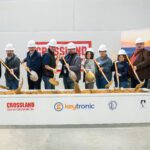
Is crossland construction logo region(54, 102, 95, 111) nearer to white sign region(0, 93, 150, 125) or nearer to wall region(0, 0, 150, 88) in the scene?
white sign region(0, 93, 150, 125)

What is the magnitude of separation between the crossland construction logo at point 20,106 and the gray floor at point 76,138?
0.27 m

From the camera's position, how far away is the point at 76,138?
4020 mm

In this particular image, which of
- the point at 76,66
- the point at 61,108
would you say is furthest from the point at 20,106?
the point at 76,66

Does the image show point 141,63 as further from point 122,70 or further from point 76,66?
point 76,66

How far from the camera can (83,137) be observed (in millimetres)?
4078

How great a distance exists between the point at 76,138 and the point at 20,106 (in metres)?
1.02

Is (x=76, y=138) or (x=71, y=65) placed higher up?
(x=71, y=65)

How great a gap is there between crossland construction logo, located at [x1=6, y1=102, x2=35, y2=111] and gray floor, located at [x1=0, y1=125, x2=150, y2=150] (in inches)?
10.5

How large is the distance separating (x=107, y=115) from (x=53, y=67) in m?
1.94

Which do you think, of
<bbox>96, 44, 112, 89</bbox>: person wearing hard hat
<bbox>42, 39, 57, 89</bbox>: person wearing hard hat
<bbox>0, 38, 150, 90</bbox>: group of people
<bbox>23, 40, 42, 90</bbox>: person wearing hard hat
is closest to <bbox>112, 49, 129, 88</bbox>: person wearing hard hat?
<bbox>0, 38, 150, 90</bbox>: group of people

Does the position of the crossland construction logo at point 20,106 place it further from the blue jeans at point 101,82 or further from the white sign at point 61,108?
the blue jeans at point 101,82

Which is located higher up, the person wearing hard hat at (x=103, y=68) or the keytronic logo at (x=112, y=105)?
the person wearing hard hat at (x=103, y=68)

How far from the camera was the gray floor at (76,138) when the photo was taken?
368cm
